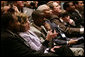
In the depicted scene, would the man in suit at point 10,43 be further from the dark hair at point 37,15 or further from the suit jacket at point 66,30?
the suit jacket at point 66,30

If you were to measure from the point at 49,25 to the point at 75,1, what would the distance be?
135 centimetres

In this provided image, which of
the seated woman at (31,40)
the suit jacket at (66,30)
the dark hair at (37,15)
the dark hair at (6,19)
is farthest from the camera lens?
the suit jacket at (66,30)

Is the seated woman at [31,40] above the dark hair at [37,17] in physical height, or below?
below

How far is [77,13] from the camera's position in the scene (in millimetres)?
4156

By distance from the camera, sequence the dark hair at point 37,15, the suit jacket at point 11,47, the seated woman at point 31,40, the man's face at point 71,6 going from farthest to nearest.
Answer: the man's face at point 71,6
the dark hair at point 37,15
the seated woman at point 31,40
the suit jacket at point 11,47

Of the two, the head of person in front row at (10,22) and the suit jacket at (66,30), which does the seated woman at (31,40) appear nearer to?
the head of person in front row at (10,22)

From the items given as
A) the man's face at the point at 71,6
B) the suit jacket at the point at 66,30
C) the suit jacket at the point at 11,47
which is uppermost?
the man's face at the point at 71,6

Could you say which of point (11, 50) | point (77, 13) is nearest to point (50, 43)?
point (11, 50)

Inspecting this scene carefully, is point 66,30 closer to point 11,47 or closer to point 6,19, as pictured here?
point 6,19

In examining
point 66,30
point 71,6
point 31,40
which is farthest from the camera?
point 71,6

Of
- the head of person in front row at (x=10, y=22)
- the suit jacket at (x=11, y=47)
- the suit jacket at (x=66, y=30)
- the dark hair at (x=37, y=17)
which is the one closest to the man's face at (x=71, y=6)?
the suit jacket at (x=66, y=30)

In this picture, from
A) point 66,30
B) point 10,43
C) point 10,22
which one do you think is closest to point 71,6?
point 66,30

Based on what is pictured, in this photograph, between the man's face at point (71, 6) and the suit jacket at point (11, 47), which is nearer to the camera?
the suit jacket at point (11, 47)

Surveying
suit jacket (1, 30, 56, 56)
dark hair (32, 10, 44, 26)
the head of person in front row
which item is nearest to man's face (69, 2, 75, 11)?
dark hair (32, 10, 44, 26)
